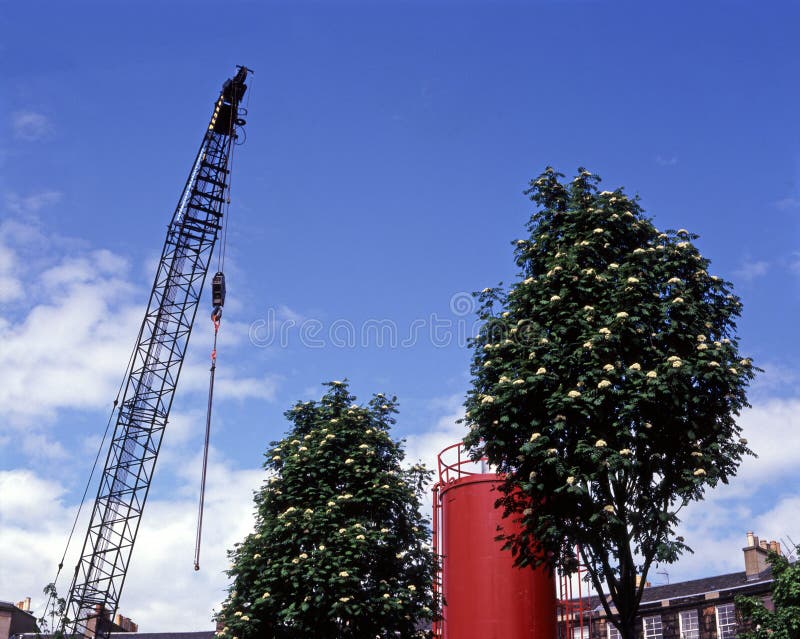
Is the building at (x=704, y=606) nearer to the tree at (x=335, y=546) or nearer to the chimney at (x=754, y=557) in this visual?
the chimney at (x=754, y=557)

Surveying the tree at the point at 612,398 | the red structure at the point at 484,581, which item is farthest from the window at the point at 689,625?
the tree at the point at 612,398

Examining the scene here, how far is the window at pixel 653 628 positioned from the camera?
48.0 m

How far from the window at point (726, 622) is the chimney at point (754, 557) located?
2905 millimetres

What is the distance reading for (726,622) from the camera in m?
45.1

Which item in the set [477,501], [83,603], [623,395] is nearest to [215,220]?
[83,603]

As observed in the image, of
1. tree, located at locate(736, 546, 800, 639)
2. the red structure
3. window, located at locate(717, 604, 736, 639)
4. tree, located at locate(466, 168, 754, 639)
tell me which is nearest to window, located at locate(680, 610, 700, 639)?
window, located at locate(717, 604, 736, 639)

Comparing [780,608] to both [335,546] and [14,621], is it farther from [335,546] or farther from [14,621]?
[14,621]

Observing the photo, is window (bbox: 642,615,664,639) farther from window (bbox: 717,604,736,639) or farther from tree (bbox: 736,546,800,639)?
tree (bbox: 736,546,800,639)

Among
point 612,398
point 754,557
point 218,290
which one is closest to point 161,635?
point 218,290

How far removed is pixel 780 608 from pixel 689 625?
51.3 ft

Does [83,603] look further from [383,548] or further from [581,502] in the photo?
[581,502]

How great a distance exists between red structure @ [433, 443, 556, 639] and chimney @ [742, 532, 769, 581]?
26026 millimetres

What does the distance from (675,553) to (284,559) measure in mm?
12951

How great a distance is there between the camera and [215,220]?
189 feet
